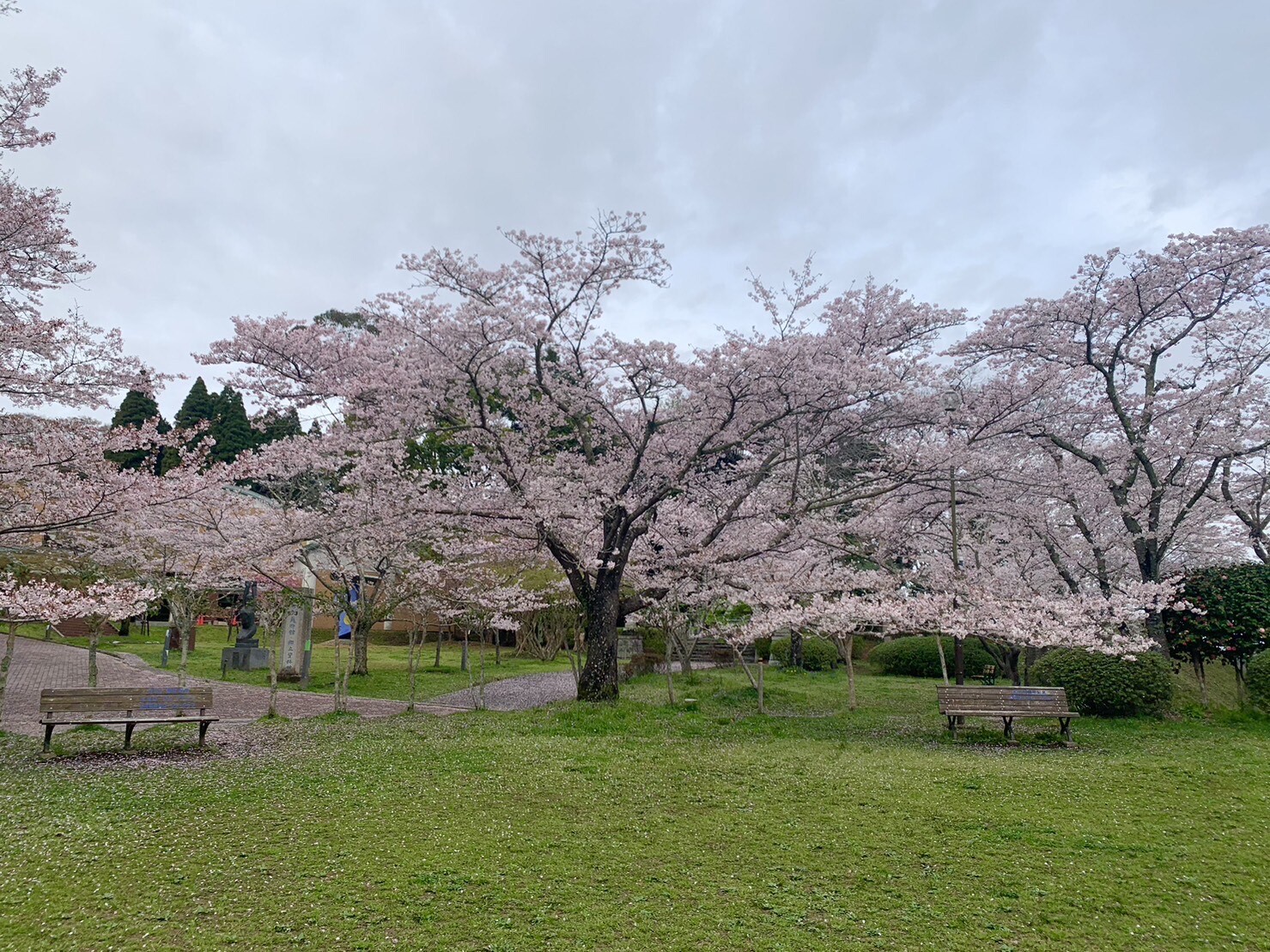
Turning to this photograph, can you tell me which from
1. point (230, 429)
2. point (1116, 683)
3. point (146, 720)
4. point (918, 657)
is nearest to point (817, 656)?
point (918, 657)

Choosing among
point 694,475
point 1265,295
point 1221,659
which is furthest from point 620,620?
point 1265,295

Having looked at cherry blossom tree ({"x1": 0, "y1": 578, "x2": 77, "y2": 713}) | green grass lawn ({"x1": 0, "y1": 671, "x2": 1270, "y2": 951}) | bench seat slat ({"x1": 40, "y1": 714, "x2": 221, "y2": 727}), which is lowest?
green grass lawn ({"x1": 0, "y1": 671, "x2": 1270, "y2": 951})

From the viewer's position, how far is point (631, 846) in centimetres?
503

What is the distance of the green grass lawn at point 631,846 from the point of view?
12.5 ft

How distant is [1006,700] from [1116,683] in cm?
296

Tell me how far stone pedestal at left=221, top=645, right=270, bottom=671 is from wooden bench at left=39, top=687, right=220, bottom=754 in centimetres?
1214

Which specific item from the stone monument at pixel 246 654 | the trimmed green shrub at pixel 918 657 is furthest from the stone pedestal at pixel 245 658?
the trimmed green shrub at pixel 918 657

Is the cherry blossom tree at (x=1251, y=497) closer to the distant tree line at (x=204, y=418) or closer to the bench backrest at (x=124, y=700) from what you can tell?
the bench backrest at (x=124, y=700)

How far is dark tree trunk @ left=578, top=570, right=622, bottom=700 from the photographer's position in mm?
11820

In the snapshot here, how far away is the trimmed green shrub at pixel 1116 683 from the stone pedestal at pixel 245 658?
19231mm

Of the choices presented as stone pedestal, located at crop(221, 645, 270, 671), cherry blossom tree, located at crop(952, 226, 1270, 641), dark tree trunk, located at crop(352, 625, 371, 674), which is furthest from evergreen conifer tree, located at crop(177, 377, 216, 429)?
cherry blossom tree, located at crop(952, 226, 1270, 641)

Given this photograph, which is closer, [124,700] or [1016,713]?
[124,700]

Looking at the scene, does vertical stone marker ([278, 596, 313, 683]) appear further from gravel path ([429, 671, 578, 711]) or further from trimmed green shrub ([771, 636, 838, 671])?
trimmed green shrub ([771, 636, 838, 671])

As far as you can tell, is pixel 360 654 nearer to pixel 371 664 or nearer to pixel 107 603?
pixel 371 664
